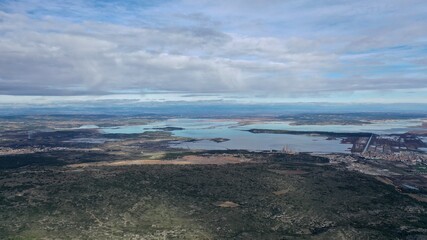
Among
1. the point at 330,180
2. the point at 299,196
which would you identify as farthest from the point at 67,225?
the point at 330,180

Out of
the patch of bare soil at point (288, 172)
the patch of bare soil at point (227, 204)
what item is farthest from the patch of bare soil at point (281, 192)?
the patch of bare soil at point (288, 172)

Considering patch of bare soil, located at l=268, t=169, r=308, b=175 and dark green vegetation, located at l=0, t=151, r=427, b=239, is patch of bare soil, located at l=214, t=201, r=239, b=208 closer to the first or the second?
dark green vegetation, located at l=0, t=151, r=427, b=239

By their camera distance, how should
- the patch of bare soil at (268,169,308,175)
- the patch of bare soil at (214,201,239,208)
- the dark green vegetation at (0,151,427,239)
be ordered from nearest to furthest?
the dark green vegetation at (0,151,427,239), the patch of bare soil at (214,201,239,208), the patch of bare soil at (268,169,308,175)

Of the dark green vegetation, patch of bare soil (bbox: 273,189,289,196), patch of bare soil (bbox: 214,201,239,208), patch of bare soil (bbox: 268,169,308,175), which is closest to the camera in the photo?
the dark green vegetation

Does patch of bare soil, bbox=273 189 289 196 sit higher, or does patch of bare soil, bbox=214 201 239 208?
patch of bare soil, bbox=273 189 289 196

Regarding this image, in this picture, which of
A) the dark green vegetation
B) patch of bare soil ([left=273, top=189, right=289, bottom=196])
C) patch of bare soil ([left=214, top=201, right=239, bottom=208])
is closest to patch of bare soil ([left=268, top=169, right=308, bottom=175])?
the dark green vegetation

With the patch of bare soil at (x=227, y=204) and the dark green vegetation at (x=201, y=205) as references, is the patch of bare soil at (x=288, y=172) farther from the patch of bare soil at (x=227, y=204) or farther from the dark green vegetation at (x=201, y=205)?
the patch of bare soil at (x=227, y=204)

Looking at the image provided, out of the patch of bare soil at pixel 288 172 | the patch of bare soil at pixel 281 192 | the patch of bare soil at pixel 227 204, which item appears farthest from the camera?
the patch of bare soil at pixel 288 172

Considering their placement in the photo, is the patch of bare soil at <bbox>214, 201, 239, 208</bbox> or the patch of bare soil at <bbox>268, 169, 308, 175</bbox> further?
the patch of bare soil at <bbox>268, 169, 308, 175</bbox>

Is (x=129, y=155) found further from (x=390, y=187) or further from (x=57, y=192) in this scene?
(x=390, y=187)
